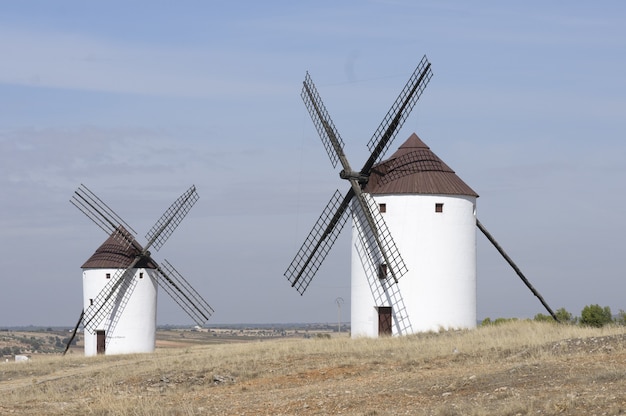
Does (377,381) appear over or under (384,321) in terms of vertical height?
under

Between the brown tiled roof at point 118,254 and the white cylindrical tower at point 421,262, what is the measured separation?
1323 centimetres

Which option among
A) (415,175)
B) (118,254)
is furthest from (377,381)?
(118,254)

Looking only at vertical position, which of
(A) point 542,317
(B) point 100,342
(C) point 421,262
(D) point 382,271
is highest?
(C) point 421,262

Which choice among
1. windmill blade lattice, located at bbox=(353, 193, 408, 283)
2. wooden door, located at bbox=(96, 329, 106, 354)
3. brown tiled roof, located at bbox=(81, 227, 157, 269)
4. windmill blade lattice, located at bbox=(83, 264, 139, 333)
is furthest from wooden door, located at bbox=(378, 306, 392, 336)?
wooden door, located at bbox=(96, 329, 106, 354)

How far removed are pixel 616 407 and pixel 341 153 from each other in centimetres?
2242

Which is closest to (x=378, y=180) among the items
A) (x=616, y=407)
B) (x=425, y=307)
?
(x=425, y=307)

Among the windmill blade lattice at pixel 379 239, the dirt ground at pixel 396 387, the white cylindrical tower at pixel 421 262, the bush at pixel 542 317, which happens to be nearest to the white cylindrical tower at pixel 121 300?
the white cylindrical tower at pixel 421 262

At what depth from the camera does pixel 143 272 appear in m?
44.0

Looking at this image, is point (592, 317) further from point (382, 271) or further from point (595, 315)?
point (382, 271)

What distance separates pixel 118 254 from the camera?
4403cm

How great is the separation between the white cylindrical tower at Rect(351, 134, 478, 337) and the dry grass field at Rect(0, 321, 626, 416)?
2.96 meters

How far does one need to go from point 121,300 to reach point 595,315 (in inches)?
794

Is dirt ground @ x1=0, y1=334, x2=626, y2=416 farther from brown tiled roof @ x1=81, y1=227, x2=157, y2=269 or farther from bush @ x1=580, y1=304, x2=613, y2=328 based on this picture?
brown tiled roof @ x1=81, y1=227, x2=157, y2=269

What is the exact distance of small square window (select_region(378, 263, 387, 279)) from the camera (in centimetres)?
3388
